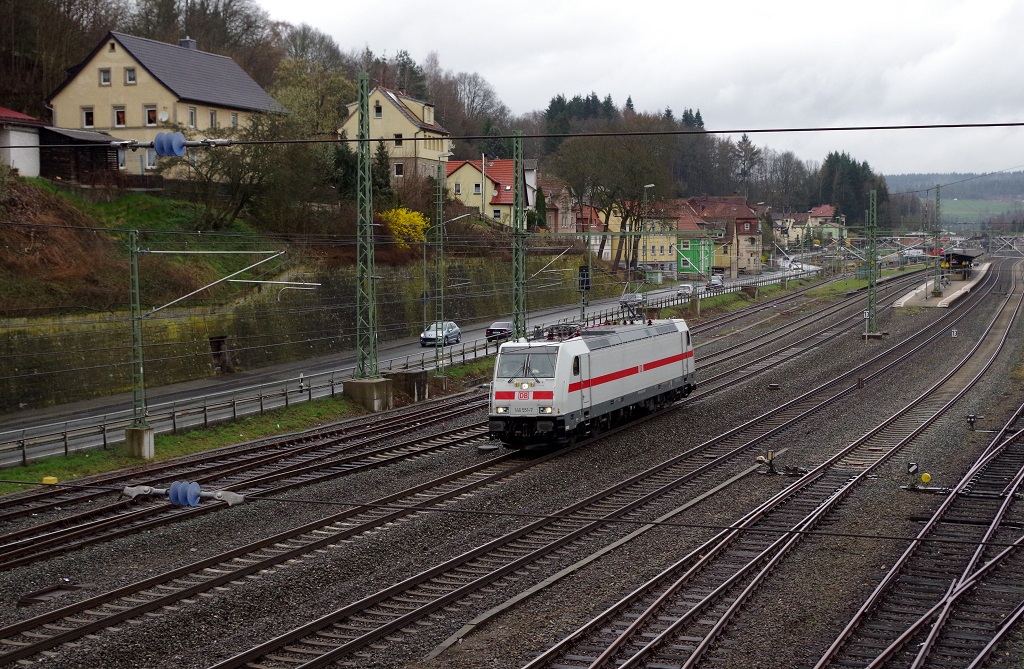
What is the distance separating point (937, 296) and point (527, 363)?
6138cm

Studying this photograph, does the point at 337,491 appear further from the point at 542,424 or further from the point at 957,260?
the point at 957,260

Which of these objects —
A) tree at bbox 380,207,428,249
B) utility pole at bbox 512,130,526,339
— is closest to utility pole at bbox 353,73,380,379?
utility pole at bbox 512,130,526,339

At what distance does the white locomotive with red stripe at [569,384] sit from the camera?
89.2 feet

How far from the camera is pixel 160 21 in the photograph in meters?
77.9

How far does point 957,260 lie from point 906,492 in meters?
82.0

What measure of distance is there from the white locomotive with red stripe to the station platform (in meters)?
49.2

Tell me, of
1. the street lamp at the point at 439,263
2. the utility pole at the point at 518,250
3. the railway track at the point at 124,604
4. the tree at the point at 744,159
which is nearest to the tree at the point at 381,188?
the street lamp at the point at 439,263

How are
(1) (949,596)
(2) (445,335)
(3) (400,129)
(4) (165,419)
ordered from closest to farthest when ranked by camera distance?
(1) (949,596), (4) (165,419), (2) (445,335), (3) (400,129)

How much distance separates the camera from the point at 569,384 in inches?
1083

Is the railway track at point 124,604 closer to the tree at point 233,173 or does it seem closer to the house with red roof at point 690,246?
the tree at point 233,173

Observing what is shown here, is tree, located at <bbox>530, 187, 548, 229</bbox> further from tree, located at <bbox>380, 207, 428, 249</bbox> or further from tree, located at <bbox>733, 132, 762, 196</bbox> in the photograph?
tree, located at <bbox>733, 132, 762, 196</bbox>

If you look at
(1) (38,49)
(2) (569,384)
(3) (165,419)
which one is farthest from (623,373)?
(1) (38,49)

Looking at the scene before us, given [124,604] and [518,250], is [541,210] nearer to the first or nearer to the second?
[518,250]

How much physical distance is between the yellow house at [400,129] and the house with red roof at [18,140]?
→ 2852 centimetres
